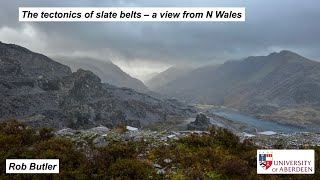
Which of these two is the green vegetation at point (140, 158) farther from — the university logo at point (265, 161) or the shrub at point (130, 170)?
the university logo at point (265, 161)

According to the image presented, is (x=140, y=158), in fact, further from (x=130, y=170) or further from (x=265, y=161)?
(x=265, y=161)

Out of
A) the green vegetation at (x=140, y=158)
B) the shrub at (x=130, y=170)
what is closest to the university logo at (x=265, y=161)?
the green vegetation at (x=140, y=158)

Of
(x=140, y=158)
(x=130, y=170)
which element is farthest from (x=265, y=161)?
(x=130, y=170)

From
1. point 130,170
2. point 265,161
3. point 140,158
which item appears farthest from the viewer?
point 265,161

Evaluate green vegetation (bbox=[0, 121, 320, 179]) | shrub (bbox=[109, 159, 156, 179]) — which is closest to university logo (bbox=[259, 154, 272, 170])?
green vegetation (bbox=[0, 121, 320, 179])

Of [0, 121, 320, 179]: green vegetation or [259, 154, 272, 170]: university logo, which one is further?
[259, 154, 272, 170]: university logo

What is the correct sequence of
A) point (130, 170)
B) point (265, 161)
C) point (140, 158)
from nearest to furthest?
1. point (130, 170)
2. point (140, 158)
3. point (265, 161)

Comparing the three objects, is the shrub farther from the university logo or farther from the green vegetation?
the university logo
